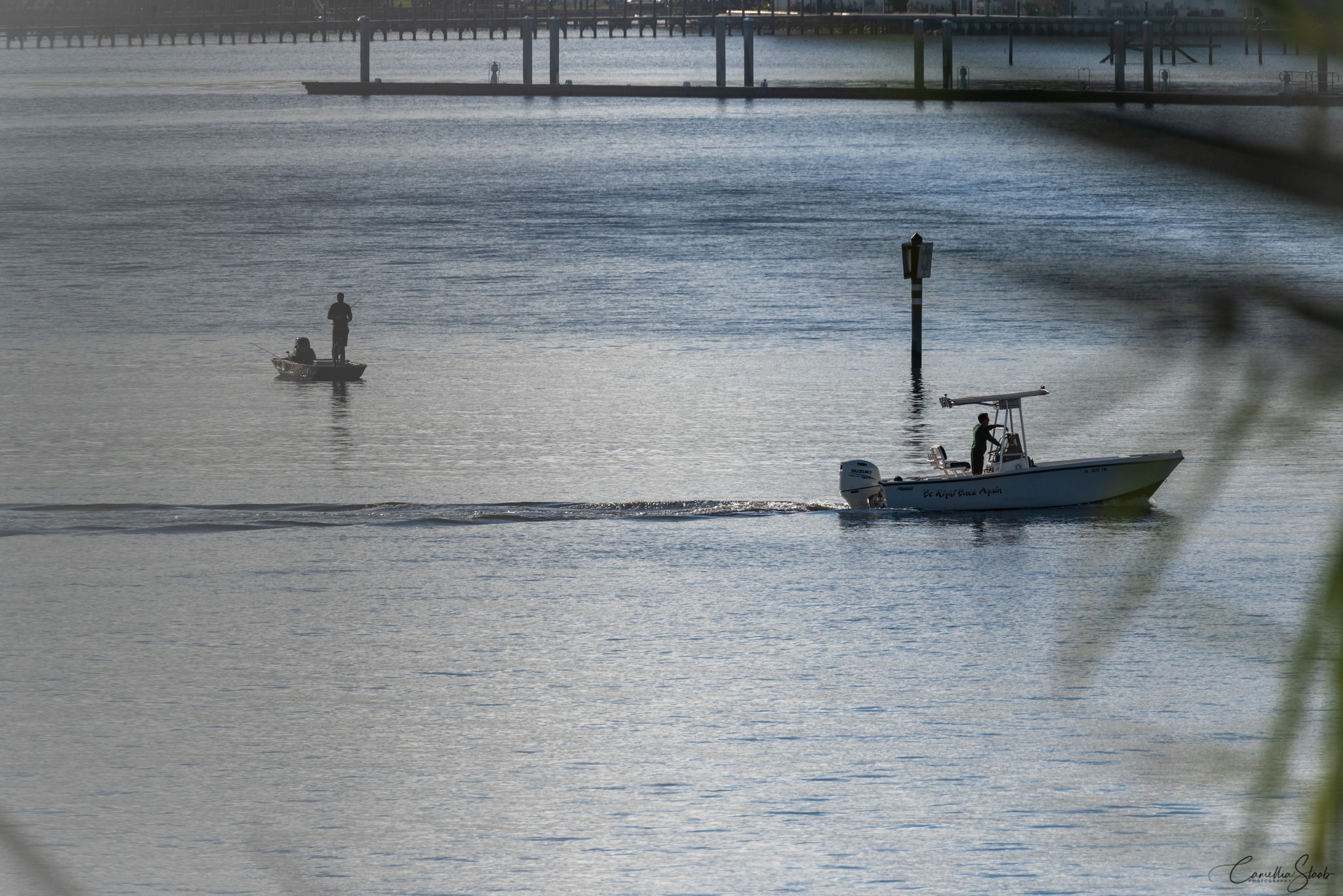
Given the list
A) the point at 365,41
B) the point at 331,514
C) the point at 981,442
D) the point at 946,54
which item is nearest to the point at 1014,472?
the point at 981,442

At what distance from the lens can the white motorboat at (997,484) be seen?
110 ft

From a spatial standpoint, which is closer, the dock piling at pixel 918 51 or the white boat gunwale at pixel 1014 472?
the dock piling at pixel 918 51

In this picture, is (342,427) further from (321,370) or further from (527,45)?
(527,45)

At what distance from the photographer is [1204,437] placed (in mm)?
1707

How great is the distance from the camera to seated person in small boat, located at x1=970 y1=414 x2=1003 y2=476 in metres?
33.2

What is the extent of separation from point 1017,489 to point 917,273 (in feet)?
36.9

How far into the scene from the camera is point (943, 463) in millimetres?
34406

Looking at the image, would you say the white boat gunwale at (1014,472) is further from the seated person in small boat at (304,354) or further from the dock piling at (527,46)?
the dock piling at (527,46)

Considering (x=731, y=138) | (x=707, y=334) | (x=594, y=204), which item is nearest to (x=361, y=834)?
(x=707, y=334)

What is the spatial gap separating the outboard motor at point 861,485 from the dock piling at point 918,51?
1190 inches

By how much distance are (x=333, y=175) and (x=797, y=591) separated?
3629 inches

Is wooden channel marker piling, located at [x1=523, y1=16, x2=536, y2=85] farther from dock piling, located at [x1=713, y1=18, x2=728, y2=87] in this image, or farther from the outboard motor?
the outboard motor

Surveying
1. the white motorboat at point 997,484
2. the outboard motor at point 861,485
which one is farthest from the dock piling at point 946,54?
the outboard motor at point 861,485

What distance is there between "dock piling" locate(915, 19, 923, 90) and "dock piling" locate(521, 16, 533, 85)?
15859 centimetres
